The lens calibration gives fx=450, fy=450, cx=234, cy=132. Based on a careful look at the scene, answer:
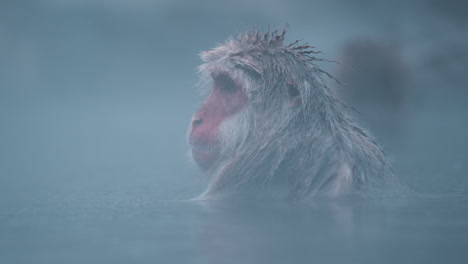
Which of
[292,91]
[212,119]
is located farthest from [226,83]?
[292,91]

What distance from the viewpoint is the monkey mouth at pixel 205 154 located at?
270cm

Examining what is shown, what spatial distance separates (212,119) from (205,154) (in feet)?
0.71

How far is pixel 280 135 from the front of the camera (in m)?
2.59

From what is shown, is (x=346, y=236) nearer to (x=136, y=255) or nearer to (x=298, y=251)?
(x=298, y=251)

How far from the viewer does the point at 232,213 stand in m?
2.09

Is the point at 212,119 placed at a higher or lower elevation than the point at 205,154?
higher

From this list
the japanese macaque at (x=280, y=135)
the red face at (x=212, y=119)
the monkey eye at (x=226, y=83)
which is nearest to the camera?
the japanese macaque at (x=280, y=135)

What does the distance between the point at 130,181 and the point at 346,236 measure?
7.64 ft

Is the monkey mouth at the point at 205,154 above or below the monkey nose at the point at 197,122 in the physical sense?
below

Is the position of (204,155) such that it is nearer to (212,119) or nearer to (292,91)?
(212,119)

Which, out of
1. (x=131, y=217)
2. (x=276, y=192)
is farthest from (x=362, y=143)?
(x=131, y=217)

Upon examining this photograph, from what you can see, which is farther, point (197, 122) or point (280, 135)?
point (197, 122)


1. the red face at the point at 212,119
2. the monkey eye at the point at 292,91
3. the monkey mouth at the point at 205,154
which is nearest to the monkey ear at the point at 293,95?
the monkey eye at the point at 292,91

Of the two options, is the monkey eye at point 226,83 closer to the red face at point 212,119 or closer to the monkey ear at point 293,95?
the red face at point 212,119
